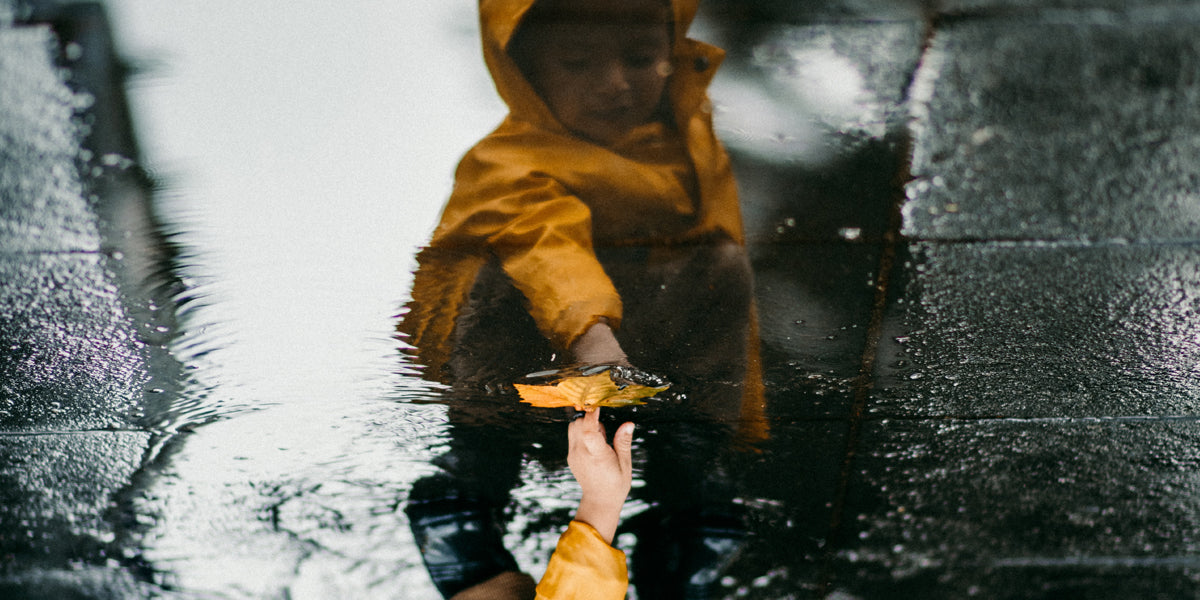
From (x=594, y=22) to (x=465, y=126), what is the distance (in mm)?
245

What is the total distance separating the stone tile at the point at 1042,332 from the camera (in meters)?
1.41

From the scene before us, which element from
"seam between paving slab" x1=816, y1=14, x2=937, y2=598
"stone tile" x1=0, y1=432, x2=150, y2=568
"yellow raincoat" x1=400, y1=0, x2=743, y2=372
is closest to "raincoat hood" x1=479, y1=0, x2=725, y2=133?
"yellow raincoat" x1=400, y1=0, x2=743, y2=372

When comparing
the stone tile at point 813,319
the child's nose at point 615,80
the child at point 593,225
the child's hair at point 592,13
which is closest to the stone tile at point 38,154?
the child at point 593,225

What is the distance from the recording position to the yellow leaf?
1579mm

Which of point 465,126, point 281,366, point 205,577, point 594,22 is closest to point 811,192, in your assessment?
point 594,22

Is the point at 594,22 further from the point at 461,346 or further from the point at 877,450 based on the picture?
the point at 877,450

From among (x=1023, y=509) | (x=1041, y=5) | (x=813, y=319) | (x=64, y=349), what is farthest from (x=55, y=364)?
(x=1023, y=509)

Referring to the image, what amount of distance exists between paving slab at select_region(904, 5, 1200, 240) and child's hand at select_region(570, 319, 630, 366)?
544mm

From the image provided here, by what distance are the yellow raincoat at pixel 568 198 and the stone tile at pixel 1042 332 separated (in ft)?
1.36

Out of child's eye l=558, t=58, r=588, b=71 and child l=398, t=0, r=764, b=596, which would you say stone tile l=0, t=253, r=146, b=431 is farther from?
child's eye l=558, t=58, r=588, b=71

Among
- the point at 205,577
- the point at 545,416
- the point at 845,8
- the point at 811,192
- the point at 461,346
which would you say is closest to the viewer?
the point at 845,8

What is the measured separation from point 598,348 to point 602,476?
0.28m

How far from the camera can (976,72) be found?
3.88 feet

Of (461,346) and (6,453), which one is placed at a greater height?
(461,346)
